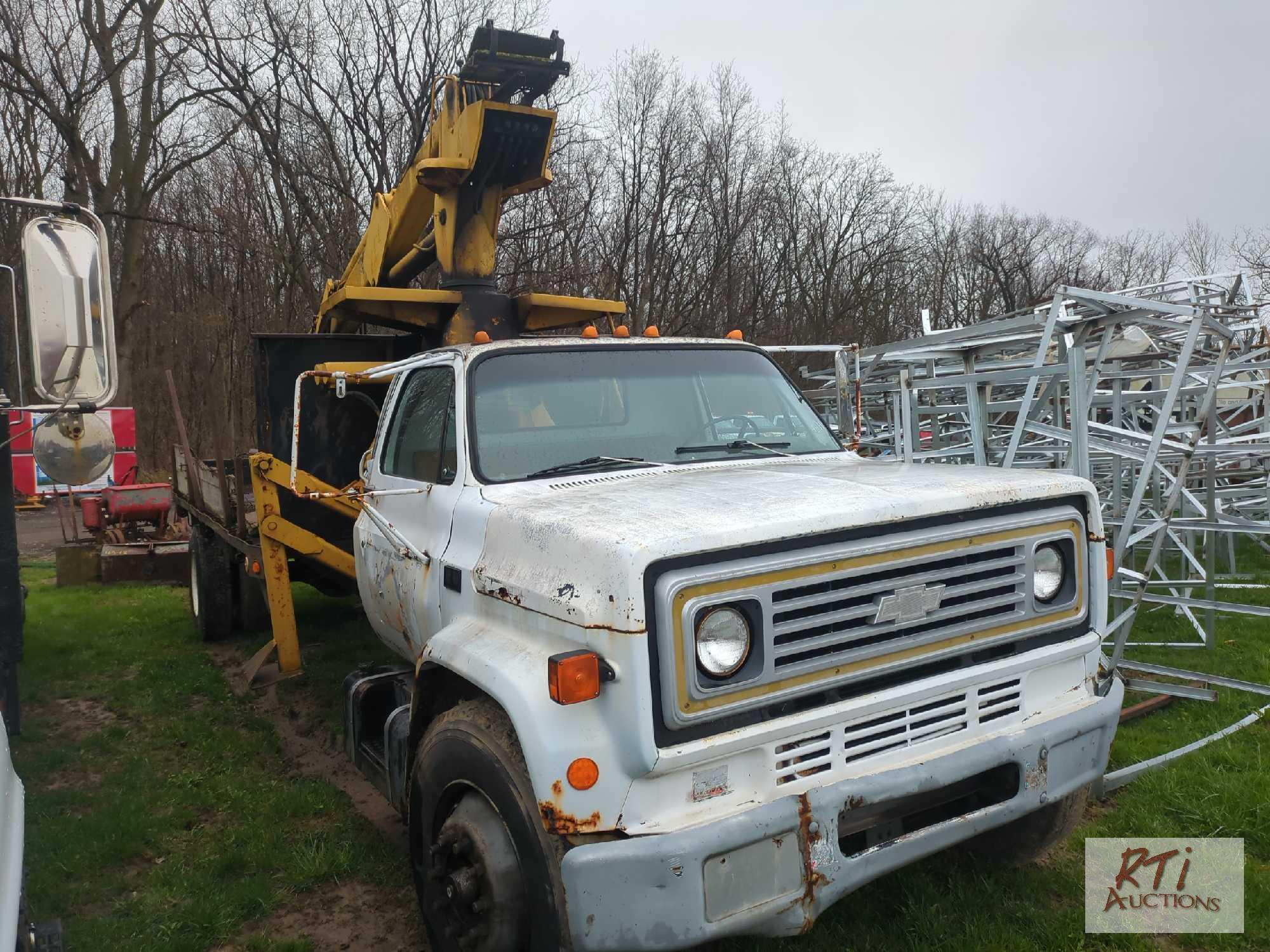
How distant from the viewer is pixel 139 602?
9984 mm

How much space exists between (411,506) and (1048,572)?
2511 mm

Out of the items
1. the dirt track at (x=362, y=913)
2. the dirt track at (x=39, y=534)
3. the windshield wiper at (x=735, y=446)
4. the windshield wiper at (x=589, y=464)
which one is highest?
the windshield wiper at (x=735, y=446)

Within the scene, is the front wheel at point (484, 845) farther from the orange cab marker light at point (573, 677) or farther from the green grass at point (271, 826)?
the green grass at point (271, 826)

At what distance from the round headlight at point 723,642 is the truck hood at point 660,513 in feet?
0.61

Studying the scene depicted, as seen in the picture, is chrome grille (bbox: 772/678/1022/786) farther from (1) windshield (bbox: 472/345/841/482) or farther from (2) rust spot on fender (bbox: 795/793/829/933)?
(1) windshield (bbox: 472/345/841/482)

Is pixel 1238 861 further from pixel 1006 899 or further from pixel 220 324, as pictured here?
pixel 220 324

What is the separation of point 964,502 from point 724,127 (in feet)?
90.5

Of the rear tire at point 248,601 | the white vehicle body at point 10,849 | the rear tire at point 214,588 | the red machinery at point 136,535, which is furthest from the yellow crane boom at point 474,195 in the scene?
the red machinery at point 136,535

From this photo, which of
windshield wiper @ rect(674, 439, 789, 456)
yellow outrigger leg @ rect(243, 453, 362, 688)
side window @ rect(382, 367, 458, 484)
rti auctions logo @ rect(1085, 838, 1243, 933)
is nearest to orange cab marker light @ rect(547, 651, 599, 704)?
side window @ rect(382, 367, 458, 484)

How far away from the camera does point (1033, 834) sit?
11.4 feet

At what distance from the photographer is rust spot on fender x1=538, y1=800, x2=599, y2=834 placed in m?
2.38

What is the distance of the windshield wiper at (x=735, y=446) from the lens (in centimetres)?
377

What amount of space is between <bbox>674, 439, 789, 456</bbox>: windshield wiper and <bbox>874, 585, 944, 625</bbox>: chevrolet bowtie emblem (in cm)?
121

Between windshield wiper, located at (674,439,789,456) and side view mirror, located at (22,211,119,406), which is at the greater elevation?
side view mirror, located at (22,211,119,406)
